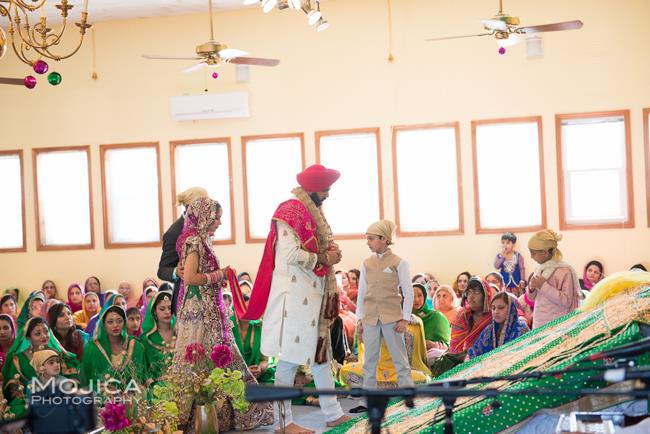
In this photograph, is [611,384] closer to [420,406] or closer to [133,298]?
[420,406]

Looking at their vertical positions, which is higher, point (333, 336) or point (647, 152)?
point (647, 152)

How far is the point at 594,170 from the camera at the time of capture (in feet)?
31.8

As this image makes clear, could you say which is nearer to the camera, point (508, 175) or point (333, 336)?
point (333, 336)

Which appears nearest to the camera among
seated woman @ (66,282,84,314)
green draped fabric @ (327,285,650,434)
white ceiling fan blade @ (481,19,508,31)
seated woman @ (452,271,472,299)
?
green draped fabric @ (327,285,650,434)

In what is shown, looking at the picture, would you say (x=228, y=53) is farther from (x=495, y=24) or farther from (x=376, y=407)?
(x=376, y=407)

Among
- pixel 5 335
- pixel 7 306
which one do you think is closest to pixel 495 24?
pixel 5 335

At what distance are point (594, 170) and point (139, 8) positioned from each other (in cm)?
535

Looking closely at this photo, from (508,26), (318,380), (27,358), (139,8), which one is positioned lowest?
(318,380)

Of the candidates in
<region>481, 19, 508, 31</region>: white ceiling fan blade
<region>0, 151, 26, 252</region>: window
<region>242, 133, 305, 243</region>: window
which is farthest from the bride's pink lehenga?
<region>0, 151, 26, 252</region>: window

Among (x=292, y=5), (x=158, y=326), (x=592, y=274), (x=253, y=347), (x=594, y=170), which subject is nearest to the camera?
(x=292, y=5)

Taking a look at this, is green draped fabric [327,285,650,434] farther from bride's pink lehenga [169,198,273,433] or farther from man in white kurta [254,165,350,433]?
bride's pink lehenga [169,198,273,433]

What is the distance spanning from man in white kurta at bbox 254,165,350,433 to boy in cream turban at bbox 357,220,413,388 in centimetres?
62

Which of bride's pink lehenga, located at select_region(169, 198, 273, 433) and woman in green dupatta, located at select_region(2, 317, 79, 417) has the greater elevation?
bride's pink lehenga, located at select_region(169, 198, 273, 433)

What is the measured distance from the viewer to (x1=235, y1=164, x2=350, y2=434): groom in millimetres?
4918
